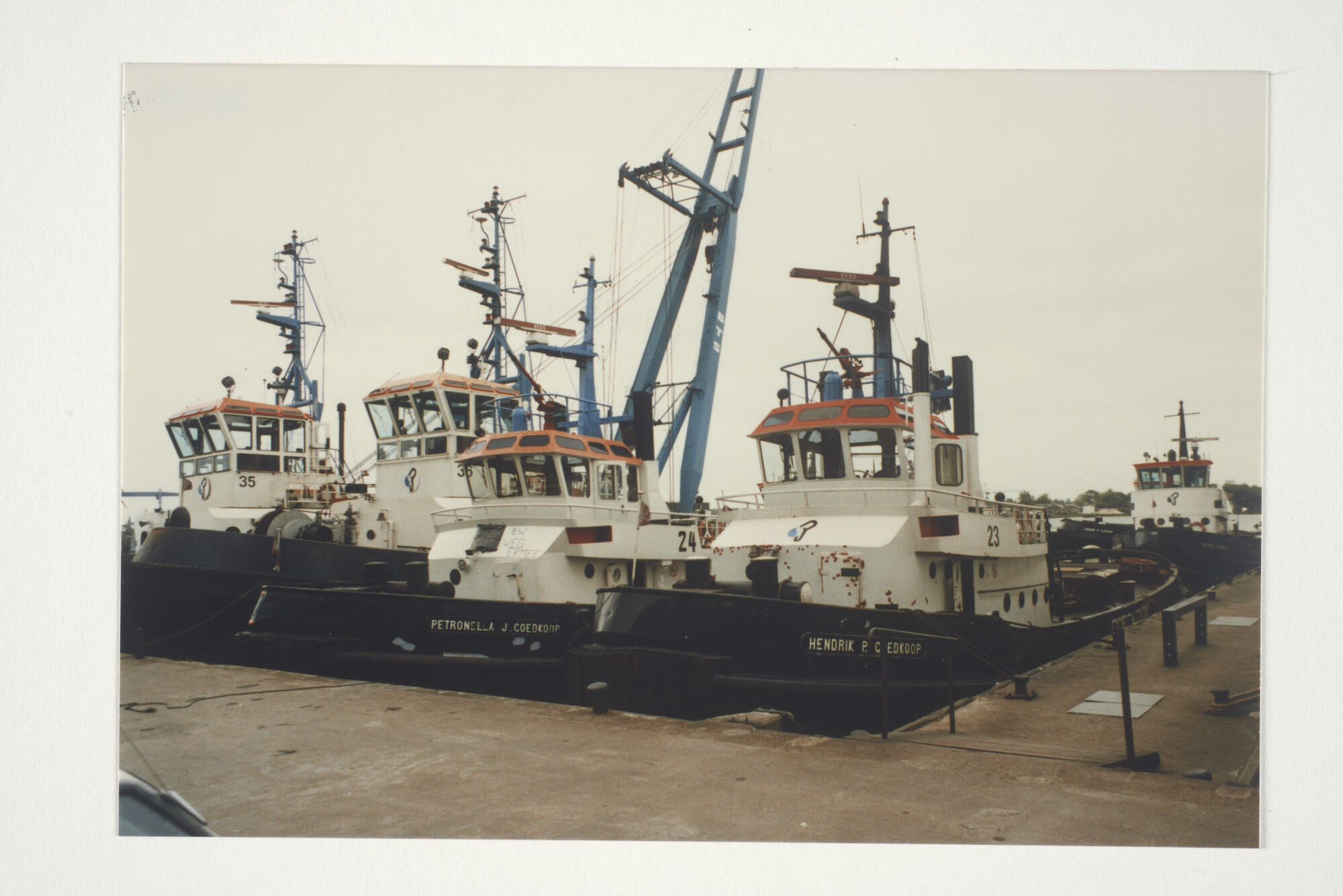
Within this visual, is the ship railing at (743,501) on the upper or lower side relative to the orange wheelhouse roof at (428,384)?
lower

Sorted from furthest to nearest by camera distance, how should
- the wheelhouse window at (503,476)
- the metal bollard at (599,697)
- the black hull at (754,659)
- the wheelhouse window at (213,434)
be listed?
the wheelhouse window at (213,434), the wheelhouse window at (503,476), the black hull at (754,659), the metal bollard at (599,697)

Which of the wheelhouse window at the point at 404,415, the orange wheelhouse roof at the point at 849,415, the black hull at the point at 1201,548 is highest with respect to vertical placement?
the wheelhouse window at the point at 404,415

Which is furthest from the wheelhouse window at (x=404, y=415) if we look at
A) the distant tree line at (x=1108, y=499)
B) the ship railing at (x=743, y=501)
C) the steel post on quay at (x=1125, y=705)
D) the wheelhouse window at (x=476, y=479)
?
the steel post on quay at (x=1125, y=705)

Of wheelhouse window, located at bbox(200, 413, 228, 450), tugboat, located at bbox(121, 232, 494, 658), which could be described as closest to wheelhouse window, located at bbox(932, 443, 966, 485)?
tugboat, located at bbox(121, 232, 494, 658)

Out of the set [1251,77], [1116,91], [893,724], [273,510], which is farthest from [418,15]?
[273,510]

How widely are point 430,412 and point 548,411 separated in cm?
150

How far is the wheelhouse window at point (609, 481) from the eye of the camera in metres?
7.68

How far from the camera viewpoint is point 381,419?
353 inches

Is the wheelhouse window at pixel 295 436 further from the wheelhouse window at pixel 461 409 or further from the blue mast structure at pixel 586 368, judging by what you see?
the blue mast structure at pixel 586 368

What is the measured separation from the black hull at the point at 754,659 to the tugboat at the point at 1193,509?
1520mm

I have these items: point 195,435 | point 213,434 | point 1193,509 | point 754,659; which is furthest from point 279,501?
point 1193,509

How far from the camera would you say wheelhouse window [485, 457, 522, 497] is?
7.33m

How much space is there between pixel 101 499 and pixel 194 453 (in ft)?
19.6

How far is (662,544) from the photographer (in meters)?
7.49
